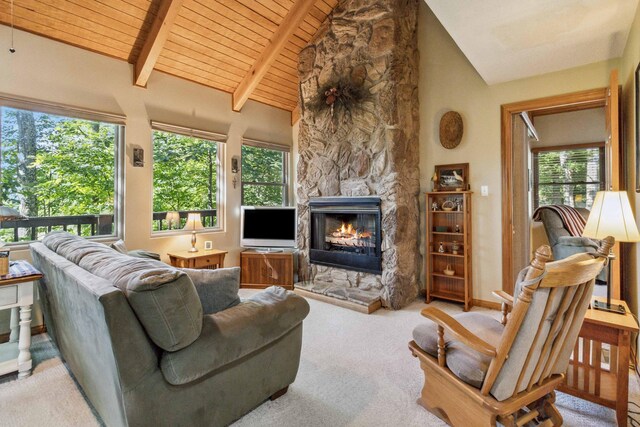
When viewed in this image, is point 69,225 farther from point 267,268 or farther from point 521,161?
point 521,161

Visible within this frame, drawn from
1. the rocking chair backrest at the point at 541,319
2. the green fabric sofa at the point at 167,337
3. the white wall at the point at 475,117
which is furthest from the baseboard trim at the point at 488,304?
the green fabric sofa at the point at 167,337

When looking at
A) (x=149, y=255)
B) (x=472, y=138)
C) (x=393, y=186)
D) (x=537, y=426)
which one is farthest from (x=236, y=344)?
(x=472, y=138)

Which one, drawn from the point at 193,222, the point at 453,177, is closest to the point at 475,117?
the point at 453,177

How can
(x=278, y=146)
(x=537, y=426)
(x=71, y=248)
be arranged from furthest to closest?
(x=278, y=146) < (x=71, y=248) < (x=537, y=426)

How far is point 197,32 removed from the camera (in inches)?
149

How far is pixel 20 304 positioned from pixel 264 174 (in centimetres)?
359

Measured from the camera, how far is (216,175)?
15.4ft

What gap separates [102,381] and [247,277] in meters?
3.08

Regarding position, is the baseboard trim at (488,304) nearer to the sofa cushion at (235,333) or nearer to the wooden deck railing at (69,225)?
the sofa cushion at (235,333)

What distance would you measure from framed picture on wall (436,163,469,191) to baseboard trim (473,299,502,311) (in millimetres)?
1341

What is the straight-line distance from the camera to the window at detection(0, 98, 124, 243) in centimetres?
304

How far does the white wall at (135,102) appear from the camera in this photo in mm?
3043

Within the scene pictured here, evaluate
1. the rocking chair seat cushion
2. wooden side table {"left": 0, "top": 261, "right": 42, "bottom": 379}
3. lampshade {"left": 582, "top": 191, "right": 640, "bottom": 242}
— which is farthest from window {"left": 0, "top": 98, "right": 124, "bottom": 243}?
lampshade {"left": 582, "top": 191, "right": 640, "bottom": 242}

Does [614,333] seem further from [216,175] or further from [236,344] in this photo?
[216,175]
